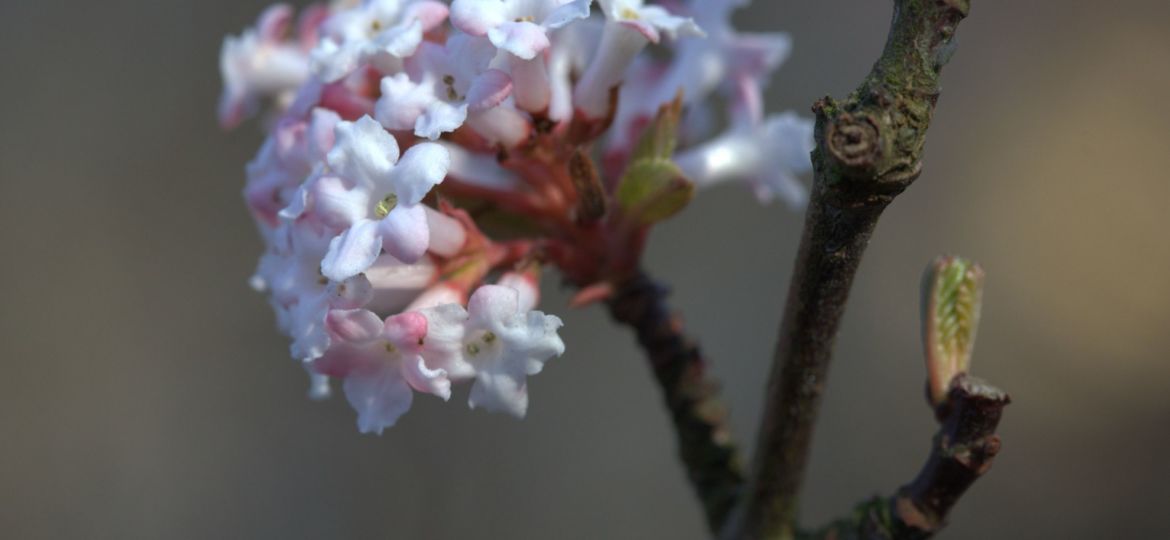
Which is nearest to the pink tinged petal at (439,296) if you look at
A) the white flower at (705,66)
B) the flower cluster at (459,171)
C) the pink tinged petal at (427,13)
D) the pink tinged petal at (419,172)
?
the flower cluster at (459,171)

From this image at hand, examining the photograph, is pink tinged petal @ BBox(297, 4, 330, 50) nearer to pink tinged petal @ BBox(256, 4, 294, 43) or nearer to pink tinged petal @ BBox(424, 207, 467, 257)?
pink tinged petal @ BBox(256, 4, 294, 43)

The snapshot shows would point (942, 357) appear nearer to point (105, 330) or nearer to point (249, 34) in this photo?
point (249, 34)

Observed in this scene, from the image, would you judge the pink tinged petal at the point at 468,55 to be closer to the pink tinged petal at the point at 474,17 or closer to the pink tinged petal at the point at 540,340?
the pink tinged petal at the point at 474,17

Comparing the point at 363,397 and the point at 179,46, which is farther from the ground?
Result: the point at 363,397

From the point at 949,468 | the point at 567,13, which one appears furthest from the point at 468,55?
the point at 949,468

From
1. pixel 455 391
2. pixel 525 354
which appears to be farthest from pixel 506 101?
pixel 455 391

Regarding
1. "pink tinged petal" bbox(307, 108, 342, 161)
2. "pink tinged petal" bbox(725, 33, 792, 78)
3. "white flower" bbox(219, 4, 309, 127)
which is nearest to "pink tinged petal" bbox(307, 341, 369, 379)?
"pink tinged petal" bbox(307, 108, 342, 161)
